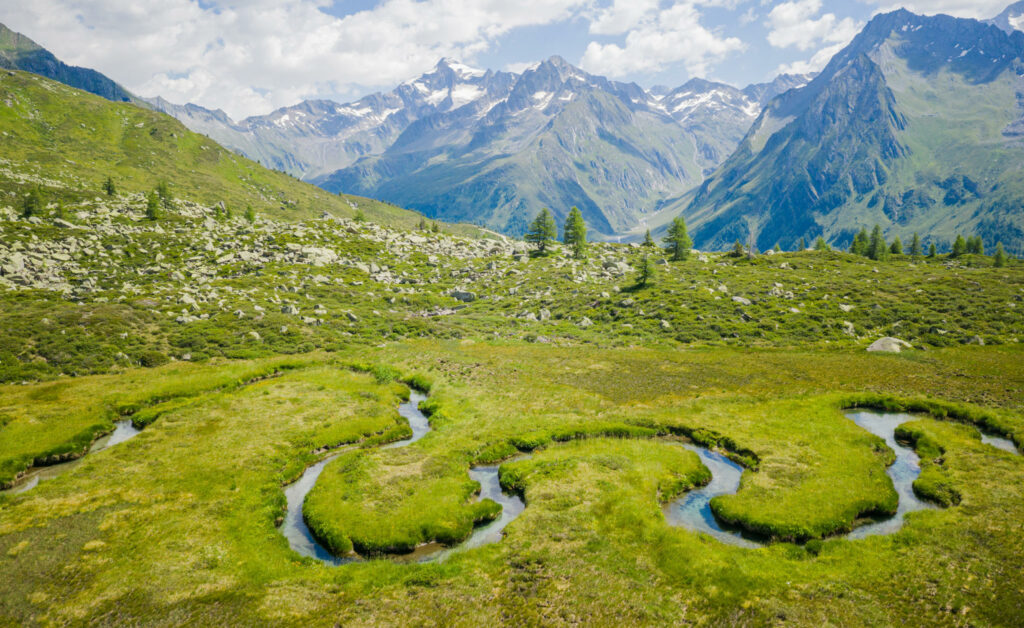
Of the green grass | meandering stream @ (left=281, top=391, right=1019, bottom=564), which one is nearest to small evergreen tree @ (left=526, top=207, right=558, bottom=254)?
the green grass

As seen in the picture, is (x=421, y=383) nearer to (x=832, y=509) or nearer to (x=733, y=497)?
(x=733, y=497)

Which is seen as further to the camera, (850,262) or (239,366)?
(850,262)

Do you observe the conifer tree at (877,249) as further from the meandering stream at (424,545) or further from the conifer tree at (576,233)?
the meandering stream at (424,545)

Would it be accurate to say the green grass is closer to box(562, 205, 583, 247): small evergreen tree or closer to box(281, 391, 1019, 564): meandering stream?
box(281, 391, 1019, 564): meandering stream

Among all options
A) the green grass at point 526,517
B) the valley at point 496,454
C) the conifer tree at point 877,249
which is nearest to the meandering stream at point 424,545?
the valley at point 496,454

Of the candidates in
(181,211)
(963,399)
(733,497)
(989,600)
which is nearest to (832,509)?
(733,497)

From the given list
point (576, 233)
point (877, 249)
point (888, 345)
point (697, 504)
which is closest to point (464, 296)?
point (576, 233)

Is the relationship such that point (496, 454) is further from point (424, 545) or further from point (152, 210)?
point (152, 210)
